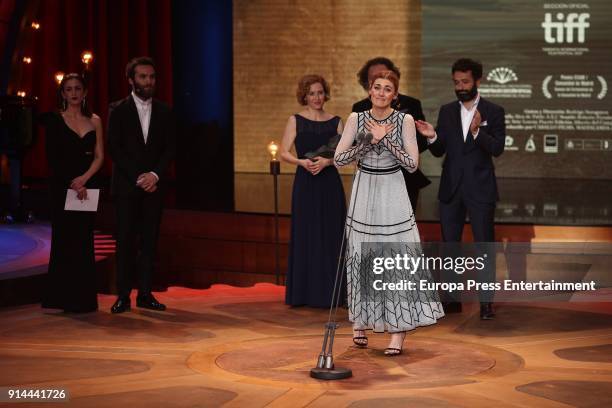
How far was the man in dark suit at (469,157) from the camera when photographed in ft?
18.7

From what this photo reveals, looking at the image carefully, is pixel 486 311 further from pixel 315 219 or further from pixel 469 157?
pixel 315 219

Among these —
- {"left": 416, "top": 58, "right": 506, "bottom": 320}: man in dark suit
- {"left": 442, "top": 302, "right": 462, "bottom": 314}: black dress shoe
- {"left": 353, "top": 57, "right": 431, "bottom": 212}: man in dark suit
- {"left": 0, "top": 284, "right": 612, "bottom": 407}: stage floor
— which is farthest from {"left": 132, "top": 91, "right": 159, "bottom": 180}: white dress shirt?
{"left": 442, "top": 302, "right": 462, "bottom": 314}: black dress shoe

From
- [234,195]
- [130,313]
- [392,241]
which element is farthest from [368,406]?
[234,195]

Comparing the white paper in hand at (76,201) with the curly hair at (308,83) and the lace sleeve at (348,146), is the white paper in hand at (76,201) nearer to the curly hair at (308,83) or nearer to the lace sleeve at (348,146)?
the curly hair at (308,83)

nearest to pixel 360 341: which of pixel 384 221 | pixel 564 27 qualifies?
pixel 384 221

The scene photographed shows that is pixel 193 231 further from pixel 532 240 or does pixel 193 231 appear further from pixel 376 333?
pixel 376 333

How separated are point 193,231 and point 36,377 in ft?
16.1

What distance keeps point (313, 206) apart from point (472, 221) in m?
0.92

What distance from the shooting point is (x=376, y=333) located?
5.27m

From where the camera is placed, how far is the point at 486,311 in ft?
18.9

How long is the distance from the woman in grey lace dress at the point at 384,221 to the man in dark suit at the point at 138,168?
1511 millimetres

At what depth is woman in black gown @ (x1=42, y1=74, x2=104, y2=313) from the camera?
19.4 feet

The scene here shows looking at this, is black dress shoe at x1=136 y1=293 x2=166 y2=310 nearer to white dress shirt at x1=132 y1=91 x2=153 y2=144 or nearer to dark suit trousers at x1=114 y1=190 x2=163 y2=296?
dark suit trousers at x1=114 y1=190 x2=163 y2=296

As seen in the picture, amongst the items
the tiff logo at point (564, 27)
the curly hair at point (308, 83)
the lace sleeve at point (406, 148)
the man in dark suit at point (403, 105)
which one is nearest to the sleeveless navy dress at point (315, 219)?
the curly hair at point (308, 83)
